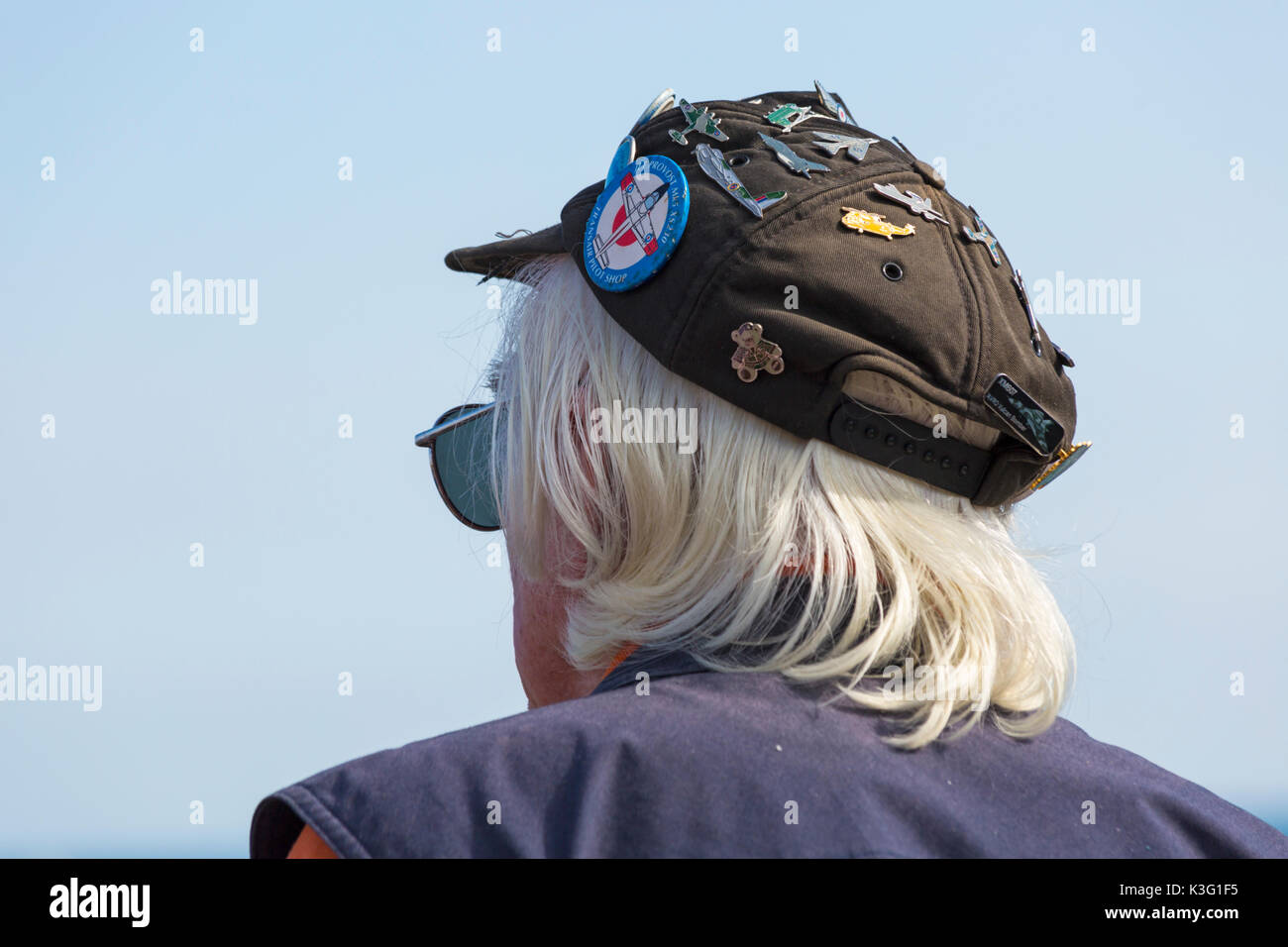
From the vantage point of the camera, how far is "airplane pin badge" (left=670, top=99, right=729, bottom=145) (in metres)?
2.17

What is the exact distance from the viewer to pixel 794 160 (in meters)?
2.05

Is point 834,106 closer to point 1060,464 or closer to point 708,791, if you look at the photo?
point 1060,464

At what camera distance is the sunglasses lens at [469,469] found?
2471 millimetres

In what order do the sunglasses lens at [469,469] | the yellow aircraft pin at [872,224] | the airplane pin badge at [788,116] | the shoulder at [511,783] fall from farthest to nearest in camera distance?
the sunglasses lens at [469,469] < the airplane pin badge at [788,116] < the yellow aircraft pin at [872,224] < the shoulder at [511,783]

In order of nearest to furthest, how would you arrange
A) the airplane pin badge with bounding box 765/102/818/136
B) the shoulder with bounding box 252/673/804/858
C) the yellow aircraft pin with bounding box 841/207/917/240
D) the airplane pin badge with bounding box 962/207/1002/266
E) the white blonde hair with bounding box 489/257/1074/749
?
the shoulder with bounding box 252/673/804/858, the white blonde hair with bounding box 489/257/1074/749, the yellow aircraft pin with bounding box 841/207/917/240, the airplane pin badge with bounding box 962/207/1002/266, the airplane pin badge with bounding box 765/102/818/136

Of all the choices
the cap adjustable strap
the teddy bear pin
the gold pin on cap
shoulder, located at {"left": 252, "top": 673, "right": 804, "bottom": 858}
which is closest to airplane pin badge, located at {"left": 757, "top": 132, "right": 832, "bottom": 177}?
the teddy bear pin

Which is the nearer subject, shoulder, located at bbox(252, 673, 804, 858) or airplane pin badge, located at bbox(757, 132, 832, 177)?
shoulder, located at bbox(252, 673, 804, 858)

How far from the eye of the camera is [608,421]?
81.4 inches

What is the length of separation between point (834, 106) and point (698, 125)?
0.34m

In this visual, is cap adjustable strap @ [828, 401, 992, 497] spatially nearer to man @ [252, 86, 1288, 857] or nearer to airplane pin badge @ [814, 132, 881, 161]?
man @ [252, 86, 1288, 857]

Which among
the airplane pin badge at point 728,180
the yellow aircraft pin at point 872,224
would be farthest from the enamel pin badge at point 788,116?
the yellow aircraft pin at point 872,224

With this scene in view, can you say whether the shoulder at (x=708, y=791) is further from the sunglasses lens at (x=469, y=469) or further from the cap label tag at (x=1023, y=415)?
the sunglasses lens at (x=469, y=469)

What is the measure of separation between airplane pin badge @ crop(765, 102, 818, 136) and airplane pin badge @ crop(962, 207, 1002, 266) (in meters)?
0.35
